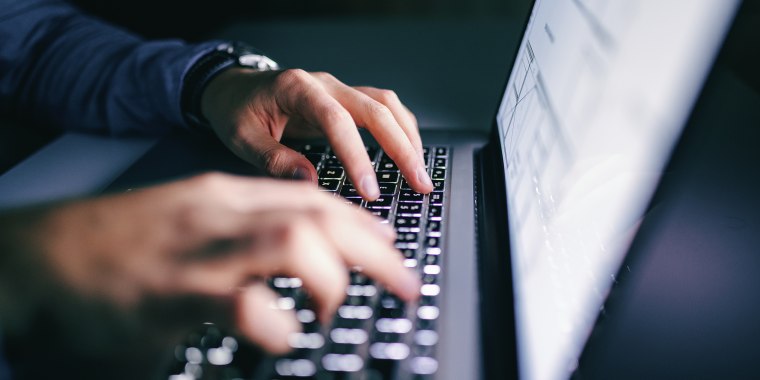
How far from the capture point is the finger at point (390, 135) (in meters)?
0.58

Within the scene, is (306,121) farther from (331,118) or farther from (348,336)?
(348,336)

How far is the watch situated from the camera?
731 millimetres

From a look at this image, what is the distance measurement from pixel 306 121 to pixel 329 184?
0.29ft

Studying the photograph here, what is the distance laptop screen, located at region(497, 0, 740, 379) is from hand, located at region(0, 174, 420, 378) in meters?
0.15

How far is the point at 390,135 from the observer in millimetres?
591

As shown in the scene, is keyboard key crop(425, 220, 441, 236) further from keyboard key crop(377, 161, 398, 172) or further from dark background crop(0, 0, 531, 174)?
dark background crop(0, 0, 531, 174)

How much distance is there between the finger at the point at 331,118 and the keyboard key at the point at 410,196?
0.04 metres

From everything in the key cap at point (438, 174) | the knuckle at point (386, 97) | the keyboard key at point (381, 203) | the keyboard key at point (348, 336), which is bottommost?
the keyboard key at point (348, 336)

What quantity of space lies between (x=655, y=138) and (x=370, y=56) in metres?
0.73

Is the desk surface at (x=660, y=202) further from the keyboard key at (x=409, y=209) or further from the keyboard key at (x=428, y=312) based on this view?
the keyboard key at (x=409, y=209)

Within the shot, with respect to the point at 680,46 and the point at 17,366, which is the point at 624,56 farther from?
the point at 17,366

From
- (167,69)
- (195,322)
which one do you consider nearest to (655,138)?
(195,322)

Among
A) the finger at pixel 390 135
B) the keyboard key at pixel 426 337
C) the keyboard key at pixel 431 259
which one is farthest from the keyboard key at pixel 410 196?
the keyboard key at pixel 426 337

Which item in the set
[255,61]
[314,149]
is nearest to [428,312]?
[314,149]
